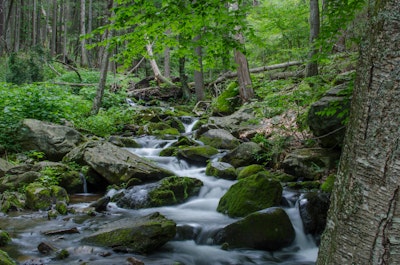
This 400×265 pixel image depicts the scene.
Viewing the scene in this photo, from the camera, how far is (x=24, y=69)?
15.0 metres

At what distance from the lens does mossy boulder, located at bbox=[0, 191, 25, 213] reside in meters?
6.50

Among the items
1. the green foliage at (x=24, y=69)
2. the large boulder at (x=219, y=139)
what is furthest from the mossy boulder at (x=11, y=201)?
the green foliage at (x=24, y=69)

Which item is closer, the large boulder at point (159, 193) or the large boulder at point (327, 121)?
the large boulder at point (159, 193)

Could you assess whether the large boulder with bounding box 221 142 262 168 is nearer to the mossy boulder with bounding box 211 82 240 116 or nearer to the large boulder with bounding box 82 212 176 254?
the large boulder with bounding box 82 212 176 254

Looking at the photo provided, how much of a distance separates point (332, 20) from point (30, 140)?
7980mm

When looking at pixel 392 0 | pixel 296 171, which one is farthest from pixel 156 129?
pixel 392 0

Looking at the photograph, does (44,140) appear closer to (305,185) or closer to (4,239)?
(4,239)

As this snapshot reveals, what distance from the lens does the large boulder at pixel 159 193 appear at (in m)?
7.43

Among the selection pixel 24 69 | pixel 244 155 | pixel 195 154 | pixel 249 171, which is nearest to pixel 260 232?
pixel 249 171

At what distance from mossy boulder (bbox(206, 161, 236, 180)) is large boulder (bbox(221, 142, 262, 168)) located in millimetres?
428

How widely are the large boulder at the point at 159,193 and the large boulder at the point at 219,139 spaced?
337 centimetres

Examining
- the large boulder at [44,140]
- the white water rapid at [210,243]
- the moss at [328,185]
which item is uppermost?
the large boulder at [44,140]

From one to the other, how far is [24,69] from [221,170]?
35.7 ft

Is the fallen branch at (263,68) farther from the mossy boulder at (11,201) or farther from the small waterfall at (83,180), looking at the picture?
the mossy boulder at (11,201)
